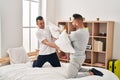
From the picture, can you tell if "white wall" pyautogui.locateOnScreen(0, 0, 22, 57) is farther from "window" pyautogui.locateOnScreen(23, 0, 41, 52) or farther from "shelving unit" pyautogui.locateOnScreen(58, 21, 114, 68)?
"shelving unit" pyautogui.locateOnScreen(58, 21, 114, 68)

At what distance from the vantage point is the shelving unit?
4.11 m

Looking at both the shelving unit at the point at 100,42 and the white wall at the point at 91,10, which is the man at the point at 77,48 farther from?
the white wall at the point at 91,10

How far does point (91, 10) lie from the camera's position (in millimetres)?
4586

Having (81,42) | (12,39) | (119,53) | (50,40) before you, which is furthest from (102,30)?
(12,39)

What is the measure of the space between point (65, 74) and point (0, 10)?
1.96 meters

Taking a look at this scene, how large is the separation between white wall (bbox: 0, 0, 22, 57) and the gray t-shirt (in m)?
1.77

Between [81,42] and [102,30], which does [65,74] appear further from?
[102,30]

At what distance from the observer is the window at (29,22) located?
15.1 ft

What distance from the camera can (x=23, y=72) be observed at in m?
2.93

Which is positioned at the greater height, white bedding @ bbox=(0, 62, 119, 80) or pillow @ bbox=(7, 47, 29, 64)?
pillow @ bbox=(7, 47, 29, 64)

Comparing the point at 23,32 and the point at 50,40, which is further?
the point at 23,32

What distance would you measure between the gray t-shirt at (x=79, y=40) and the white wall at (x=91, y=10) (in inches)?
71.7

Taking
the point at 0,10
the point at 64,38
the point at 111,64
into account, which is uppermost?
the point at 0,10

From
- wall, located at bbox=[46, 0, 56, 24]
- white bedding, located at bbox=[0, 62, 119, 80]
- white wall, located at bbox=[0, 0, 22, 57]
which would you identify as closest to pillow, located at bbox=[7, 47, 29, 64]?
white wall, located at bbox=[0, 0, 22, 57]
